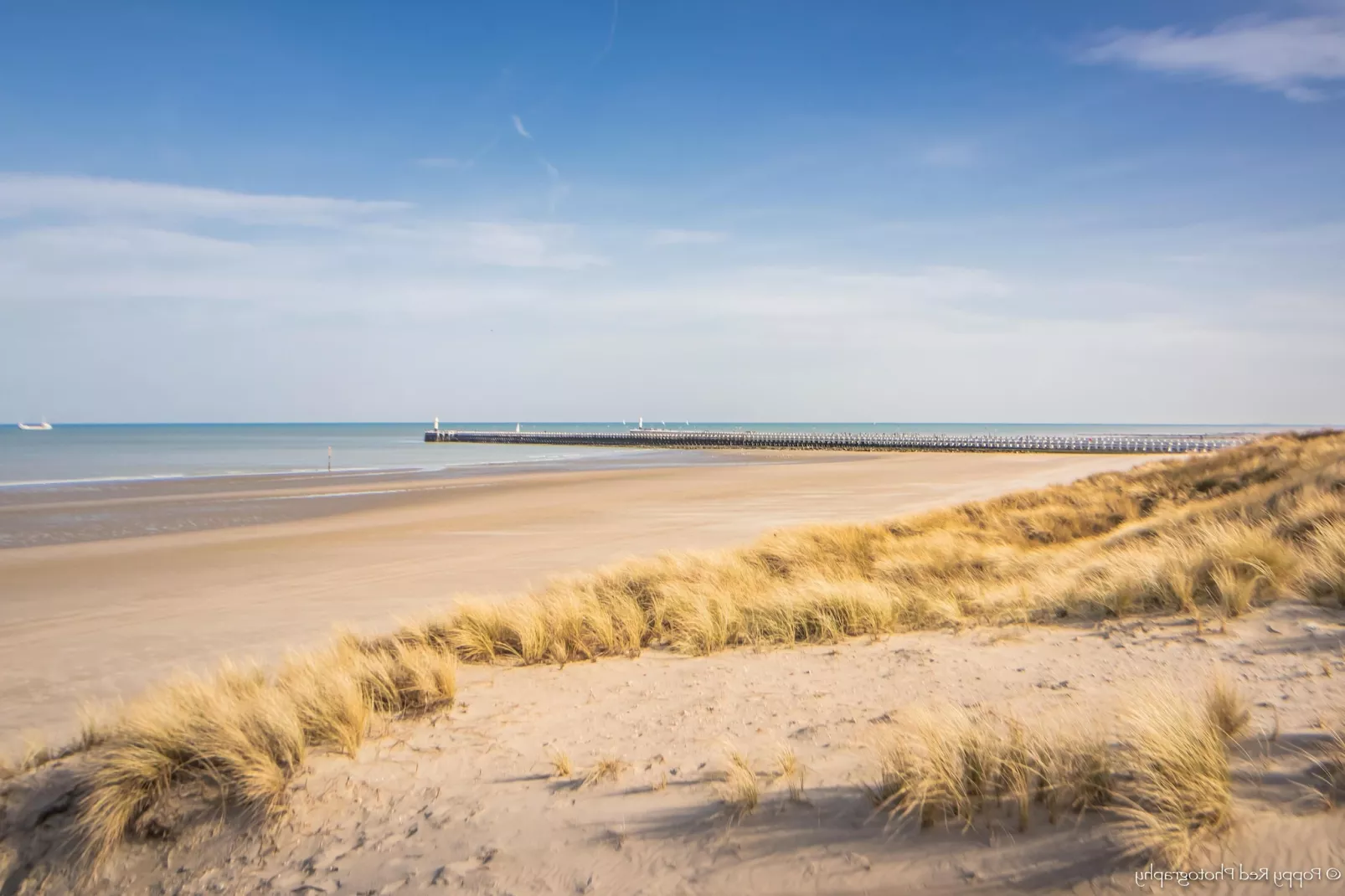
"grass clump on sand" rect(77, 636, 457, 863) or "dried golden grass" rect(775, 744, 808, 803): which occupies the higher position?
"dried golden grass" rect(775, 744, 808, 803)

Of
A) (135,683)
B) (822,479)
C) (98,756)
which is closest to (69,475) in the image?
(822,479)

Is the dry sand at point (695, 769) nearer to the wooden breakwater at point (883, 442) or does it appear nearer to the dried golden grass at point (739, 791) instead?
the dried golden grass at point (739, 791)

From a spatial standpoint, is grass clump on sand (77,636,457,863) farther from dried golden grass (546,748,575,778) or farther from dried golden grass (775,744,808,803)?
dried golden grass (775,744,808,803)

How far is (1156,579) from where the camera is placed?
859 cm

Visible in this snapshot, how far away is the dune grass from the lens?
530 cm

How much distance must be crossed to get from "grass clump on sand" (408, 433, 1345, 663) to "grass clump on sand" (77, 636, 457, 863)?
1.55m

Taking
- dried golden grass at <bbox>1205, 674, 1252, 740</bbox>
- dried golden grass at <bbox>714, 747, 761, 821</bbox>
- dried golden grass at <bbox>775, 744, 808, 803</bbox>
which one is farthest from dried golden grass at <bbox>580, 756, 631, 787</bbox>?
dried golden grass at <bbox>1205, 674, 1252, 740</bbox>

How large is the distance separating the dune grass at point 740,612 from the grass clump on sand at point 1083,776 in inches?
1.2

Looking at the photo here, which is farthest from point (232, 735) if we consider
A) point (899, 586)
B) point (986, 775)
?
point (899, 586)

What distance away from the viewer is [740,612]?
893 cm

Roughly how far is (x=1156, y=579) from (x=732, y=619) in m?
4.48

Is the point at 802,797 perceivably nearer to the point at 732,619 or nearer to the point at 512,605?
the point at 732,619

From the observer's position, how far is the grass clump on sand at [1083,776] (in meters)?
3.75

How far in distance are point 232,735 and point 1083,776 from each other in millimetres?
5104
